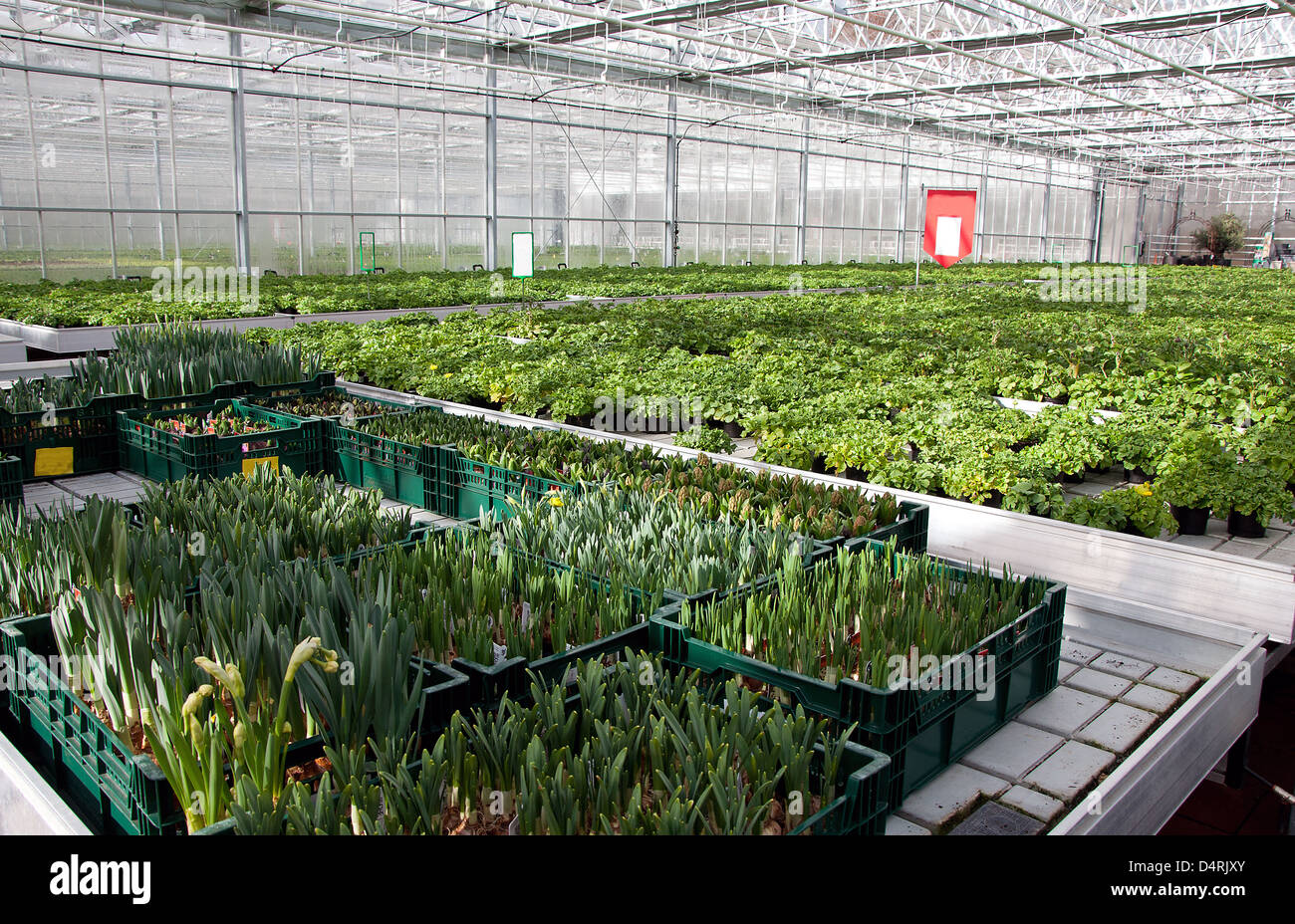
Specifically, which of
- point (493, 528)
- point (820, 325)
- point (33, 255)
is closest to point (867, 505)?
point (493, 528)

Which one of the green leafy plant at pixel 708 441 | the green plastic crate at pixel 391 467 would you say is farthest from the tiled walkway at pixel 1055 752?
the green plastic crate at pixel 391 467

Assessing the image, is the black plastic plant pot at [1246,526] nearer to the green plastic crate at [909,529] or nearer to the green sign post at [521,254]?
the green plastic crate at [909,529]

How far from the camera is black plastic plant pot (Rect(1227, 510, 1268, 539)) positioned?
202 inches

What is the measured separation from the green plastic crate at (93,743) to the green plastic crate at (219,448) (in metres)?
2.63

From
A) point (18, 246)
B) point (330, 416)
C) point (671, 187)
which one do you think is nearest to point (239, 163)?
point (18, 246)

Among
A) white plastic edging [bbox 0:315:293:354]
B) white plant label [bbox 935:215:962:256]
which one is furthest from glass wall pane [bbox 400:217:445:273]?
white plant label [bbox 935:215:962:256]

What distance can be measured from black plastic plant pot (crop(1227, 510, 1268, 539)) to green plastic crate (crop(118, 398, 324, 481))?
495cm

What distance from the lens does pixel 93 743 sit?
2213 mm

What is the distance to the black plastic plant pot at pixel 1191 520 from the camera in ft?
16.8

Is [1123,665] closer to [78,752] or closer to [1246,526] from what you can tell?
[1246,526]

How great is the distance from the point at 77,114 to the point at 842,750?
57.1 feet

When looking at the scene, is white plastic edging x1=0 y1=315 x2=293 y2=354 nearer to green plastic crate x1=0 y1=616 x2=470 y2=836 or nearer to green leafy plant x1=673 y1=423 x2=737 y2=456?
green leafy plant x1=673 y1=423 x2=737 y2=456

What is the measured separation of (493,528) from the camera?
3820mm
